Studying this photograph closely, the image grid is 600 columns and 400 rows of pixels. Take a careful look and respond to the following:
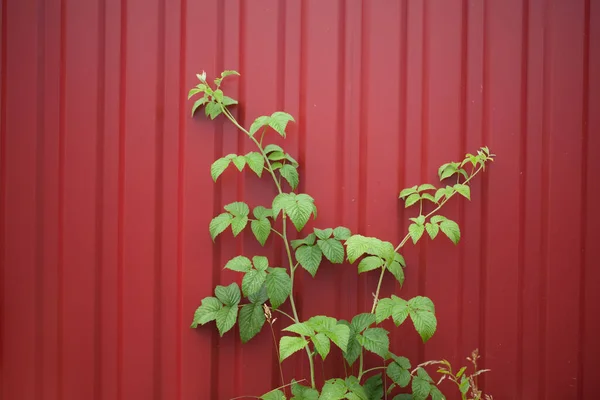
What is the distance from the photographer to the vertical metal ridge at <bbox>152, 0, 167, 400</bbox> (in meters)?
2.11

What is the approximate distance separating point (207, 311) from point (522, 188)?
4.77ft

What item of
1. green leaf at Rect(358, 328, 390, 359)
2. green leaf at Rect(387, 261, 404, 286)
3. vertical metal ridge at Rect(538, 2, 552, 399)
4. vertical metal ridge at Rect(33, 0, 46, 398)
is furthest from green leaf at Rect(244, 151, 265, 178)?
vertical metal ridge at Rect(538, 2, 552, 399)

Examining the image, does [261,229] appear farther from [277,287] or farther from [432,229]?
[432,229]

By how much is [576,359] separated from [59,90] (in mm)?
2500

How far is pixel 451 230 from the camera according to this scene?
2025mm

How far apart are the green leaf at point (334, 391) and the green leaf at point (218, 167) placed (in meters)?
0.88

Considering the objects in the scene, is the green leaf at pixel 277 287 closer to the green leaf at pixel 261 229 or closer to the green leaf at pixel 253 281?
the green leaf at pixel 253 281

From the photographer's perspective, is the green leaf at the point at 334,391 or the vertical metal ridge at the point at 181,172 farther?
the vertical metal ridge at the point at 181,172

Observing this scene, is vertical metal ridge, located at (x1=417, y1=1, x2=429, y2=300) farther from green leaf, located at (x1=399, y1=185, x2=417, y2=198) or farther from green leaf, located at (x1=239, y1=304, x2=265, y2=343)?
green leaf, located at (x1=239, y1=304, x2=265, y2=343)

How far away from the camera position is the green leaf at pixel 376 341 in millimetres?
1875

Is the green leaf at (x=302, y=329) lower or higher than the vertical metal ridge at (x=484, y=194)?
lower

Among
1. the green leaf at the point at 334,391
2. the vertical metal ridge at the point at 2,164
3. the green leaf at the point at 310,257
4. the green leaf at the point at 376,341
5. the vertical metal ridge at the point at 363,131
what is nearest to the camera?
the green leaf at the point at 334,391

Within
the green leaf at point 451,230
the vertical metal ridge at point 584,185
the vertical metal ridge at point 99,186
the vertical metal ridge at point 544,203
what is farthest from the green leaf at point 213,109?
the vertical metal ridge at point 584,185

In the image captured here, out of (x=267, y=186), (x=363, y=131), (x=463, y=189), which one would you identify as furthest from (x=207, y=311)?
(x=463, y=189)
